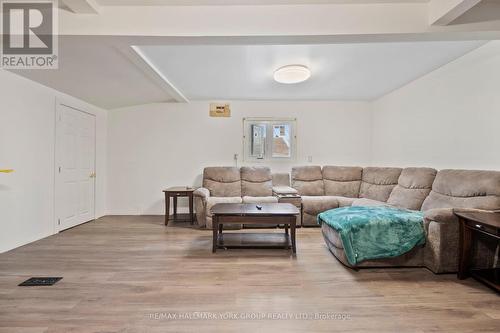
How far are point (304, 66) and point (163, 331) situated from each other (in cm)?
343

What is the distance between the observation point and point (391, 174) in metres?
4.32

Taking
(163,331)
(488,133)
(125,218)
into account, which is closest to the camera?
(163,331)

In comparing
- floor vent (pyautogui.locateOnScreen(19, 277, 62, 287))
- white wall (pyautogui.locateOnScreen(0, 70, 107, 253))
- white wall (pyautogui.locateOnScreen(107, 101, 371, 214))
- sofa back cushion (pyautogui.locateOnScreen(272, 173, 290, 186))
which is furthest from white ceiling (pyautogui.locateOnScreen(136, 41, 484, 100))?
floor vent (pyautogui.locateOnScreen(19, 277, 62, 287))

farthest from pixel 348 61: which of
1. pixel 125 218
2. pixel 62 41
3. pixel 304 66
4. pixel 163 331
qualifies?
pixel 125 218

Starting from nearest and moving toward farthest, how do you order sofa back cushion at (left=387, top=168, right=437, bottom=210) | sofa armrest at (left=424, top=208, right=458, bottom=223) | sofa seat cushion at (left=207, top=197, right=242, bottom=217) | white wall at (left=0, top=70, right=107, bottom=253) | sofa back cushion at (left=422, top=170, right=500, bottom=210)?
sofa armrest at (left=424, top=208, right=458, bottom=223)
sofa back cushion at (left=422, top=170, right=500, bottom=210)
white wall at (left=0, top=70, right=107, bottom=253)
sofa back cushion at (left=387, top=168, right=437, bottom=210)
sofa seat cushion at (left=207, top=197, right=242, bottom=217)

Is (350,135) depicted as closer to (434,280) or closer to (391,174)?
(391,174)

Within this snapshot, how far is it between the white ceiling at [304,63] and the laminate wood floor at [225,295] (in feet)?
8.17

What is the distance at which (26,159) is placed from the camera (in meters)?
3.34

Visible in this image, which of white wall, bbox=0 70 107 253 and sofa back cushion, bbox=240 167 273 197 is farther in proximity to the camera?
sofa back cushion, bbox=240 167 273 197

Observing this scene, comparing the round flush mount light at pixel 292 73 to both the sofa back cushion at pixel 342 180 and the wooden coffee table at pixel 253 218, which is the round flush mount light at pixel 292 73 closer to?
the wooden coffee table at pixel 253 218

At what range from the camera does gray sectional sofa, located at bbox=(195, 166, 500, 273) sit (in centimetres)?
253

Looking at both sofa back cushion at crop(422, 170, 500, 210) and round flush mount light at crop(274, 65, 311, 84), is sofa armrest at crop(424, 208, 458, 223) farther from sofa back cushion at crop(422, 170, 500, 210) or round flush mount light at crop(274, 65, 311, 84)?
round flush mount light at crop(274, 65, 311, 84)

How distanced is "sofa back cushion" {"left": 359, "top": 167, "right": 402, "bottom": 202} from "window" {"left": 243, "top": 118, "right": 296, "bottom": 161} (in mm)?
1505

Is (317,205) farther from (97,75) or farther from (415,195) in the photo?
(97,75)
